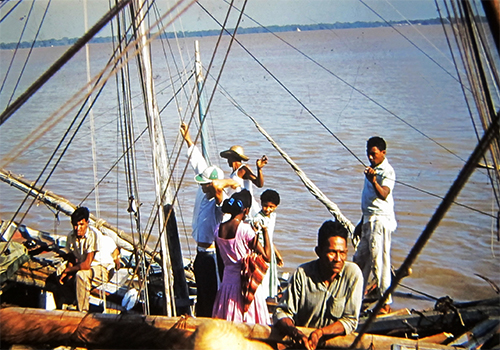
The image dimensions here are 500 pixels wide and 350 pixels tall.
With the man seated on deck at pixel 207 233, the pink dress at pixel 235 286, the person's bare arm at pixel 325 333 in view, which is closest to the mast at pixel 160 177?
the man seated on deck at pixel 207 233

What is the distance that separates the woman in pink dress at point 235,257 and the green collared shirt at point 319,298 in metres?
0.94

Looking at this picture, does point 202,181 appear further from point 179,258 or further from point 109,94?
point 109,94

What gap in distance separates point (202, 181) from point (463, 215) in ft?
18.5

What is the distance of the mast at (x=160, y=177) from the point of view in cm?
430

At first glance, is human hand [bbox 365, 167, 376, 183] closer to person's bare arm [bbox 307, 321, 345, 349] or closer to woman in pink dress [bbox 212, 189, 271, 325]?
woman in pink dress [bbox 212, 189, 271, 325]

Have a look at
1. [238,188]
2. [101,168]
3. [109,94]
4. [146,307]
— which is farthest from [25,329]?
[109,94]

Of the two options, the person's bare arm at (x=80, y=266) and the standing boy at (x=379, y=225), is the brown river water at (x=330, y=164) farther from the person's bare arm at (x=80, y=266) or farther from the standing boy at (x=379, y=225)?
the standing boy at (x=379, y=225)

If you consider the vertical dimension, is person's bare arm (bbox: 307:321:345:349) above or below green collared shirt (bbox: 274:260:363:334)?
below

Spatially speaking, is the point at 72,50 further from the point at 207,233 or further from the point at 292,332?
the point at 207,233

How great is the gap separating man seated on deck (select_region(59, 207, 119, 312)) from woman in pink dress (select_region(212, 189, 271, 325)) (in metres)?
1.22

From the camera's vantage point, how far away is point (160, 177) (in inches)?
179

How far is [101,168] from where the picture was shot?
13656 millimetres

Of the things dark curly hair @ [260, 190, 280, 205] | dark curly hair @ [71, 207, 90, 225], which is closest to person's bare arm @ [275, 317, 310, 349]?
dark curly hair @ [260, 190, 280, 205]

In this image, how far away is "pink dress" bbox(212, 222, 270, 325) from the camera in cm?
416
